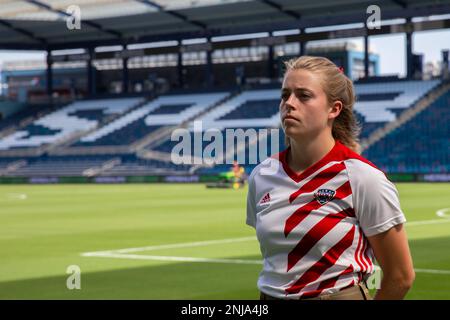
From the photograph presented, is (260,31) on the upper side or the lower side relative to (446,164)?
upper

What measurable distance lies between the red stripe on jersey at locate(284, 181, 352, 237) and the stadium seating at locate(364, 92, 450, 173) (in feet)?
158

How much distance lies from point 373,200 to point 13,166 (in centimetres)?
6492

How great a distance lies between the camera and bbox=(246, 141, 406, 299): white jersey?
4.45m

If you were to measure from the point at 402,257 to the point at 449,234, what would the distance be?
642 inches

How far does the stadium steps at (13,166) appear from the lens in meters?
66.1

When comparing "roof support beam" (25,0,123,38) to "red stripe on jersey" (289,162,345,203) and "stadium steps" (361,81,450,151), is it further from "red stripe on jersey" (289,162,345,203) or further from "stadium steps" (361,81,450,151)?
"red stripe on jersey" (289,162,345,203)

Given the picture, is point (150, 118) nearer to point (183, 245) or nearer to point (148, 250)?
point (183, 245)

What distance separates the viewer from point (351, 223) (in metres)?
4.52

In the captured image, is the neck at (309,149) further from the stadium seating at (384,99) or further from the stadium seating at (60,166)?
the stadium seating at (60,166)

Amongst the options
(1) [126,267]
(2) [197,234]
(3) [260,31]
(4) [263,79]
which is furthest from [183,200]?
(4) [263,79]

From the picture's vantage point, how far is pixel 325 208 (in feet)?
14.9

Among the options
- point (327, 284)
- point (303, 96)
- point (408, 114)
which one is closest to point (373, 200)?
point (327, 284)

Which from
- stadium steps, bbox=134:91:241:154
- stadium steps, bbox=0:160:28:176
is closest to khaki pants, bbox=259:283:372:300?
stadium steps, bbox=134:91:241:154

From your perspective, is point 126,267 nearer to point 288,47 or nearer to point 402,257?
point 402,257
